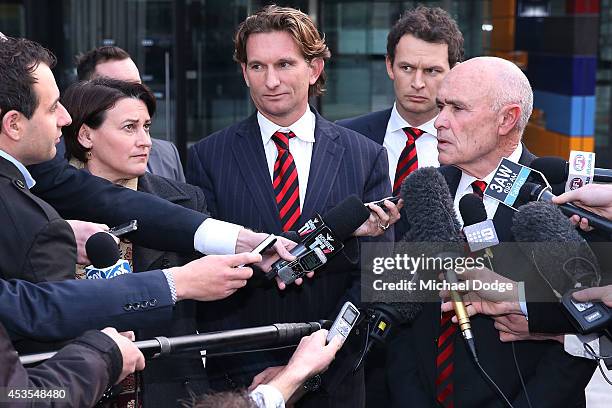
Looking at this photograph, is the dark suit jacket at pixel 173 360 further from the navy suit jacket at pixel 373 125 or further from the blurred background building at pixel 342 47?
the blurred background building at pixel 342 47

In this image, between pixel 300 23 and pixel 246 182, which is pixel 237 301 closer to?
pixel 246 182

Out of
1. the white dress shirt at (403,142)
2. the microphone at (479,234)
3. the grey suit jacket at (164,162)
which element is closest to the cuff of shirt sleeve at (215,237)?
the microphone at (479,234)

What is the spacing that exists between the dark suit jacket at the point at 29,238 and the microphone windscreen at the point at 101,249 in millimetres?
81

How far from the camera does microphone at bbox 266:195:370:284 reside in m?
2.73

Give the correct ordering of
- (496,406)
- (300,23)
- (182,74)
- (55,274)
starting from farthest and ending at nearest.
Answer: (182,74) < (300,23) < (496,406) < (55,274)

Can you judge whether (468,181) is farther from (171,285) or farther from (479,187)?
(171,285)

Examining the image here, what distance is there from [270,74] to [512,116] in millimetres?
910

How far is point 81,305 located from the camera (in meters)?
2.37

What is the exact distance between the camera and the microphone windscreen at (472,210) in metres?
2.60

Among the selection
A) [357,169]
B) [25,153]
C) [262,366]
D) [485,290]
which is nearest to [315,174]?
[357,169]

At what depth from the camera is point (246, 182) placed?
335 cm

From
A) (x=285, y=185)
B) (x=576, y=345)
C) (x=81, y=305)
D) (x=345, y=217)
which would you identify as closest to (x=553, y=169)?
(x=576, y=345)

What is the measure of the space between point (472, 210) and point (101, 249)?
101 cm

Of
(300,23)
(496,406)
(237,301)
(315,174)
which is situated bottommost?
(496,406)
